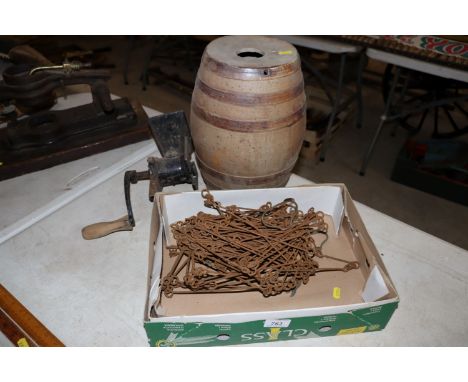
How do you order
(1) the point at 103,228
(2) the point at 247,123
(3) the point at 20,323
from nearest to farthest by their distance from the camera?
(3) the point at 20,323
(2) the point at 247,123
(1) the point at 103,228

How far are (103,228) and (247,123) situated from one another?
52cm

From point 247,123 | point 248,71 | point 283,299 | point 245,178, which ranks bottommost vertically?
point 283,299

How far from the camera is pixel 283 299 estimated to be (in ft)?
3.09

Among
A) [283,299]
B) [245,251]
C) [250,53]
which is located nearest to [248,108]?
[250,53]

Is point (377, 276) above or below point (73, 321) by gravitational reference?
above

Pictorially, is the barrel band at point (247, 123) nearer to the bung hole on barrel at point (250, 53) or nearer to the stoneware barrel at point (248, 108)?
the stoneware barrel at point (248, 108)

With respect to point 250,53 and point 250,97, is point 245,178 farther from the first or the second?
point 250,53

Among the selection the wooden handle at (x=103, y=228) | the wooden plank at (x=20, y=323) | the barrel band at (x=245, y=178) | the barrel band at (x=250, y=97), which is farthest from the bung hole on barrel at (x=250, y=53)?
the wooden plank at (x=20, y=323)

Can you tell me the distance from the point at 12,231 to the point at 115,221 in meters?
0.31

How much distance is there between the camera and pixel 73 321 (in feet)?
2.95

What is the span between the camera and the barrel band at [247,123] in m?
0.98

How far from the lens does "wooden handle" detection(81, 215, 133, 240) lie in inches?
42.7

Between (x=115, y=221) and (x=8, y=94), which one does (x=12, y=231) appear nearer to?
(x=115, y=221)
